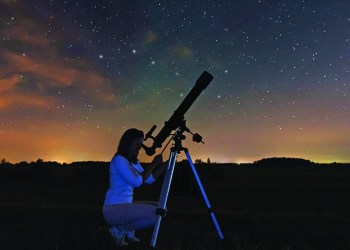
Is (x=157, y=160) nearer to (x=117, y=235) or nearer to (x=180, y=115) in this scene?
(x=180, y=115)

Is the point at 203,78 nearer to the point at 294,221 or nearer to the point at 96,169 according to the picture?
the point at 294,221

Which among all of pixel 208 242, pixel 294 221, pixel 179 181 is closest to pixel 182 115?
pixel 179 181

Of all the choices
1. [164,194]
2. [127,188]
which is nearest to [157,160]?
[164,194]

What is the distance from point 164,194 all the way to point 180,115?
1.05 metres

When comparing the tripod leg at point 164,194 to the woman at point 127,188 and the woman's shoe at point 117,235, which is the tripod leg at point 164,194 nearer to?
the woman at point 127,188

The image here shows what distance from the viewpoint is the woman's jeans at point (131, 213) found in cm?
535

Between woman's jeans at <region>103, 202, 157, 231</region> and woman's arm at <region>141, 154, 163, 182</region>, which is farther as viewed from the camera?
woman's jeans at <region>103, 202, 157, 231</region>

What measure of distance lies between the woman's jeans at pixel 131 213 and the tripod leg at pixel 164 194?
0.50m

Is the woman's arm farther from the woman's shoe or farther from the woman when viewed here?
the woman's shoe

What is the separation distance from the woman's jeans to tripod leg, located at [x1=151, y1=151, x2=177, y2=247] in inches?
19.8

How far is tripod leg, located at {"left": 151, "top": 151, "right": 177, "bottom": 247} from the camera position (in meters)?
4.76

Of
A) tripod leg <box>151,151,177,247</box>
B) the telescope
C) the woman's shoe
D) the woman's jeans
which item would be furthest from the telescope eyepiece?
the woman's shoe

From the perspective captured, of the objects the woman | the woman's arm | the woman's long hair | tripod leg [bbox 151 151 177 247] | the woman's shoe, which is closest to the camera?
tripod leg [bbox 151 151 177 247]

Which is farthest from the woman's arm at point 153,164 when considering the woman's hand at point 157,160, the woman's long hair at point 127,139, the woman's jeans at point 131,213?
the woman's jeans at point 131,213
